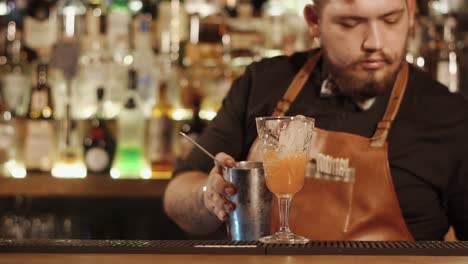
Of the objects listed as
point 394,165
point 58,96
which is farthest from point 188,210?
point 58,96

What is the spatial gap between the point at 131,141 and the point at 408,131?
1.62 meters

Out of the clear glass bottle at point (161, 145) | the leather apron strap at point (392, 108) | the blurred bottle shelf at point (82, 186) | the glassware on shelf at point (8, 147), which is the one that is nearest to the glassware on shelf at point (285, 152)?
the leather apron strap at point (392, 108)

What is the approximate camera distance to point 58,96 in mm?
3311

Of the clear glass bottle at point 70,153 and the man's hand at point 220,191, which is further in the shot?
the clear glass bottle at point 70,153

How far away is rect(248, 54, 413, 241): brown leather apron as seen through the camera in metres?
1.70

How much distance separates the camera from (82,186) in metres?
2.97

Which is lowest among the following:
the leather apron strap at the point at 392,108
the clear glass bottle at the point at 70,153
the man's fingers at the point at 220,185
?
the clear glass bottle at the point at 70,153

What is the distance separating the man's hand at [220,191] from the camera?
1472 mm

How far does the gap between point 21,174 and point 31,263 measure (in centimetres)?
222

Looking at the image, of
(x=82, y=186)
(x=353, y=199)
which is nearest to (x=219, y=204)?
(x=353, y=199)

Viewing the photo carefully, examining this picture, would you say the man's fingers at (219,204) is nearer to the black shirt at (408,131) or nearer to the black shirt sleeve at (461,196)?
the black shirt at (408,131)

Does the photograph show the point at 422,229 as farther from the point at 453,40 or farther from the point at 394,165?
the point at 453,40

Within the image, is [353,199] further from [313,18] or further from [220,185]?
[313,18]

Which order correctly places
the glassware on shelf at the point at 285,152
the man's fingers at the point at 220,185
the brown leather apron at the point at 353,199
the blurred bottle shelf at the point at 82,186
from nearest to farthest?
the glassware on shelf at the point at 285,152 → the man's fingers at the point at 220,185 → the brown leather apron at the point at 353,199 → the blurred bottle shelf at the point at 82,186
